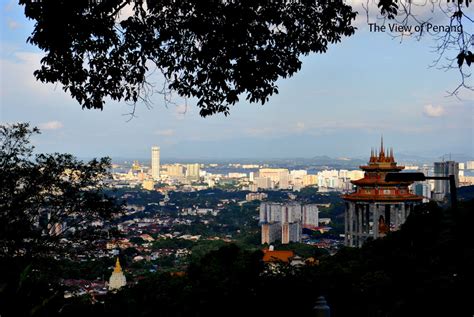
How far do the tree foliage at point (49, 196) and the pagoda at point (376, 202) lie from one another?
8.96 m

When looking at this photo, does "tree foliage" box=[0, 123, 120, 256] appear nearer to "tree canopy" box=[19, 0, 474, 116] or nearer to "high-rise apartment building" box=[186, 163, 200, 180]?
"tree canopy" box=[19, 0, 474, 116]

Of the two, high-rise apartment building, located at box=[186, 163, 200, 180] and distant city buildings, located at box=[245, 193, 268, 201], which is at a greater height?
high-rise apartment building, located at box=[186, 163, 200, 180]

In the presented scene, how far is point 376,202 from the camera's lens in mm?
14273

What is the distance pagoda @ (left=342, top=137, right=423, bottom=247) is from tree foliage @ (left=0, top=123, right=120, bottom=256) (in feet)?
29.4

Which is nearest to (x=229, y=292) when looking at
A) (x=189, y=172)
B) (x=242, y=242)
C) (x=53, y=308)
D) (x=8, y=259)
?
(x=8, y=259)

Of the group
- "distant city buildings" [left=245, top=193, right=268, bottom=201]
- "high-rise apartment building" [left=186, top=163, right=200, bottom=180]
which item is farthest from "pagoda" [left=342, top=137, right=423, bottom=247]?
"high-rise apartment building" [left=186, top=163, right=200, bottom=180]

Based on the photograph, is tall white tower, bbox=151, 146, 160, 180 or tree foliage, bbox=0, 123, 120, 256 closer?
tree foliage, bbox=0, 123, 120, 256

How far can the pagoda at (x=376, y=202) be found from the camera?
1420 centimetres

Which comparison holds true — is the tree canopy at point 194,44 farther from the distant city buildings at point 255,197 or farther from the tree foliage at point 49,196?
the distant city buildings at point 255,197

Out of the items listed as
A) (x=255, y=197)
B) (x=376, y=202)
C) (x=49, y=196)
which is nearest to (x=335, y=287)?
(x=49, y=196)

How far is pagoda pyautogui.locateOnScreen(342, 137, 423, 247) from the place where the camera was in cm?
1420

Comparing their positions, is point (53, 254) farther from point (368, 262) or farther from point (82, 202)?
point (368, 262)

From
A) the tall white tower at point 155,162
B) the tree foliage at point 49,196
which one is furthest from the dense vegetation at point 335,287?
the tall white tower at point 155,162

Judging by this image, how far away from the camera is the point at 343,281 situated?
268 inches
